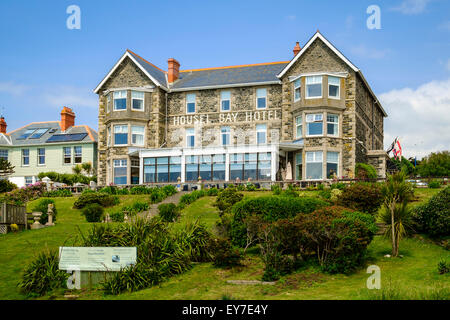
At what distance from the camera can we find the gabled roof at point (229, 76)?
41.2 metres

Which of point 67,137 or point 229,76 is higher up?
point 229,76

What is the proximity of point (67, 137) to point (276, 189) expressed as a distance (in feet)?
95.3

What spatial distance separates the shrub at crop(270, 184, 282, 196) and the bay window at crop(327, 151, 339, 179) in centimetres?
529

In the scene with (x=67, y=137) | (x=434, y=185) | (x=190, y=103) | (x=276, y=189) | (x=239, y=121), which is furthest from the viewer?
(x=67, y=137)

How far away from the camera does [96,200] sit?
103 feet

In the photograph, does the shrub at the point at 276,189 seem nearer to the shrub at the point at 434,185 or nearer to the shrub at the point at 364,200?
the shrub at the point at 434,185

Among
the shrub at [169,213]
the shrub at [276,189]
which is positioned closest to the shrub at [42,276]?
the shrub at [169,213]

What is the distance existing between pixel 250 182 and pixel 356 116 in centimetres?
1012

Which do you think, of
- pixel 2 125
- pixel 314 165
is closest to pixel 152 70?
pixel 314 165

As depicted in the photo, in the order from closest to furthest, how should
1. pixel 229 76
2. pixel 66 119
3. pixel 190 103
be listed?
pixel 190 103, pixel 229 76, pixel 66 119

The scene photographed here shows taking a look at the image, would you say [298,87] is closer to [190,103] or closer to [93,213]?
[190,103]

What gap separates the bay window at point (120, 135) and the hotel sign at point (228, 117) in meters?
4.49

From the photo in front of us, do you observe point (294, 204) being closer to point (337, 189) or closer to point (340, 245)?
point (340, 245)
